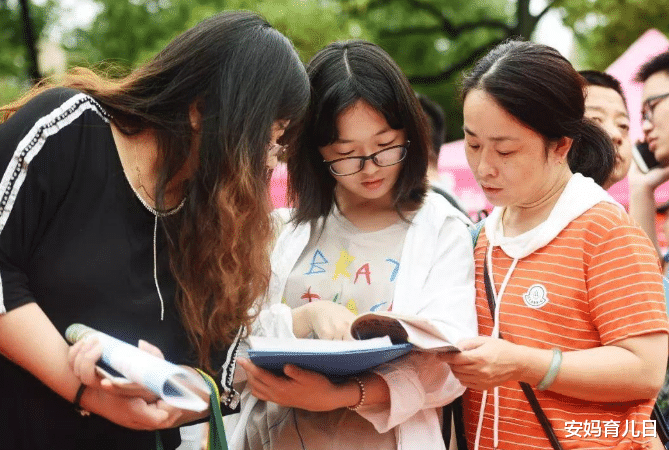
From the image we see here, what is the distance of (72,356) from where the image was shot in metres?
1.61

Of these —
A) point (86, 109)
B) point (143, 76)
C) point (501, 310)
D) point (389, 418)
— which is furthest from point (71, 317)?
point (501, 310)

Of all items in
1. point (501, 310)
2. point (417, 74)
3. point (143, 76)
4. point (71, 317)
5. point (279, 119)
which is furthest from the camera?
point (417, 74)

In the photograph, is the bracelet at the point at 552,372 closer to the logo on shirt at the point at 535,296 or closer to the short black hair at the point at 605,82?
the logo on shirt at the point at 535,296

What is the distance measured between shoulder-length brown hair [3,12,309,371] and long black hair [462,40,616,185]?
592 millimetres

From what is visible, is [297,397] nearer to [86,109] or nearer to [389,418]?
[389,418]

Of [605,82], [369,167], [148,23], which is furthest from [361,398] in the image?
[148,23]

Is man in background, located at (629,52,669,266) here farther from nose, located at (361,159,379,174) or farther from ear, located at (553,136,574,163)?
nose, located at (361,159,379,174)

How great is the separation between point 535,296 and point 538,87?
56 centimetres

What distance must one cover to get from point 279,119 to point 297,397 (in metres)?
0.68

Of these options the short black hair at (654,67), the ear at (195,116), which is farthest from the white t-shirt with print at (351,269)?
the short black hair at (654,67)

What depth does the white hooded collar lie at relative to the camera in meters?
2.14

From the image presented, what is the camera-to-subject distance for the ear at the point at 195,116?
1845 mm

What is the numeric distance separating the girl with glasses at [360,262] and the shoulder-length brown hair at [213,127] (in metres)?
0.27

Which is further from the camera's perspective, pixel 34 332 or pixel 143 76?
pixel 143 76
